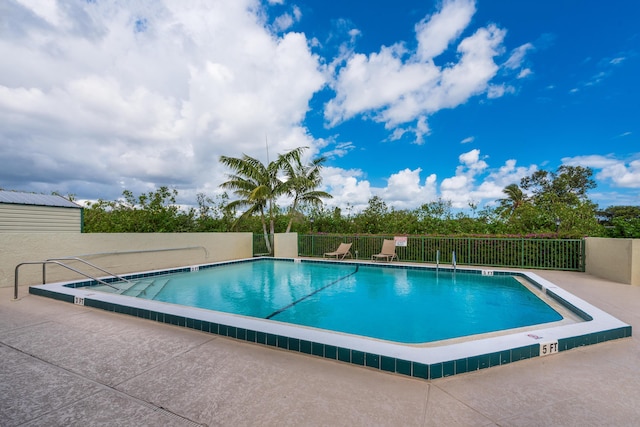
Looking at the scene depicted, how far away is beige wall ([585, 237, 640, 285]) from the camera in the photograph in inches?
257

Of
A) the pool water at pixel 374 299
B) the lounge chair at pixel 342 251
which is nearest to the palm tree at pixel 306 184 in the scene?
the lounge chair at pixel 342 251

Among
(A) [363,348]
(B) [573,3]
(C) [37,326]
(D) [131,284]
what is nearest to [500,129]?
(B) [573,3]

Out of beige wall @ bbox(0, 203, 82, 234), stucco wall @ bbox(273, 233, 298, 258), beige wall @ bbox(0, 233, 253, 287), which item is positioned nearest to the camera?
beige wall @ bbox(0, 233, 253, 287)

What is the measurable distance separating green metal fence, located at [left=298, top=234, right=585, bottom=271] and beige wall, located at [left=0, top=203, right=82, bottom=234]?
31.6 feet

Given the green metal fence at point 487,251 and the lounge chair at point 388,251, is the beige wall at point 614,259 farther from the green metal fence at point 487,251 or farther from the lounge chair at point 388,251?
the lounge chair at point 388,251

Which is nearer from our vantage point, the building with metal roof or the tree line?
the building with metal roof

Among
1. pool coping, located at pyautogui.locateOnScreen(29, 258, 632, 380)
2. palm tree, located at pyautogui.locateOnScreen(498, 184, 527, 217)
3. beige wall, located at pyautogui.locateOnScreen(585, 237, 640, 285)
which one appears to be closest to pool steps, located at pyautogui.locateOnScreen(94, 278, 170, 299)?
pool coping, located at pyautogui.locateOnScreen(29, 258, 632, 380)

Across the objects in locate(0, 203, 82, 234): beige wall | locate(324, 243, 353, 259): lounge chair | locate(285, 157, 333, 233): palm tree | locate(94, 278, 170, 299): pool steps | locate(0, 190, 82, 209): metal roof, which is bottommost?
locate(94, 278, 170, 299): pool steps

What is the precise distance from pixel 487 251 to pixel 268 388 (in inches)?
402

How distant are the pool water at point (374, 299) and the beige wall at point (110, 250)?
4.62 feet

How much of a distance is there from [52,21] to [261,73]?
5518mm

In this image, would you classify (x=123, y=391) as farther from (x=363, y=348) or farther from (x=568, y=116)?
(x=568, y=116)

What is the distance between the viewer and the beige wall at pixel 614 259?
6.53m

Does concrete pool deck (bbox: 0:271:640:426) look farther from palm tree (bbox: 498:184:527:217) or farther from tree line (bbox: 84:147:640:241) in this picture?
palm tree (bbox: 498:184:527:217)
